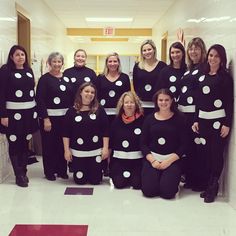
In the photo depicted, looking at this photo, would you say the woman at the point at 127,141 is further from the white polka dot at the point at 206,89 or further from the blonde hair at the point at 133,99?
the white polka dot at the point at 206,89

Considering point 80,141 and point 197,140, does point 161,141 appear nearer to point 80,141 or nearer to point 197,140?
point 197,140

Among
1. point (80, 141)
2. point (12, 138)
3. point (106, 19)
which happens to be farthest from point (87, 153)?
point (106, 19)

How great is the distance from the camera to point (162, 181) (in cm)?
365

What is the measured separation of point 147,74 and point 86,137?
0.97m

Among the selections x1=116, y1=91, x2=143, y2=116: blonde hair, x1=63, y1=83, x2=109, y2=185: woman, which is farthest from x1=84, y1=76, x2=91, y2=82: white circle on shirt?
x1=116, y1=91, x2=143, y2=116: blonde hair

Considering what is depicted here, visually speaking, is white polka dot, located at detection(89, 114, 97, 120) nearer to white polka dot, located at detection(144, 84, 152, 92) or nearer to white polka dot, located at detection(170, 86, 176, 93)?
white polka dot, located at detection(144, 84, 152, 92)

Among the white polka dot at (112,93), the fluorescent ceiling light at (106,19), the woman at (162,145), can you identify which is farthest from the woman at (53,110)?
the fluorescent ceiling light at (106,19)

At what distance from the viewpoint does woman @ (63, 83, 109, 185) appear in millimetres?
4047

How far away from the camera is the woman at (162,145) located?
3.67 meters

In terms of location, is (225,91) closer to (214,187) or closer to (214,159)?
(214,159)

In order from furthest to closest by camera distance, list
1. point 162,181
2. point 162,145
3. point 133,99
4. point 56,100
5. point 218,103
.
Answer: point 56,100 < point 133,99 < point 162,145 < point 162,181 < point 218,103

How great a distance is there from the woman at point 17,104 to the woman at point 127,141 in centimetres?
90

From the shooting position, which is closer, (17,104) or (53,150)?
(17,104)

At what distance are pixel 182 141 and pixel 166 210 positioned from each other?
2.54 feet
